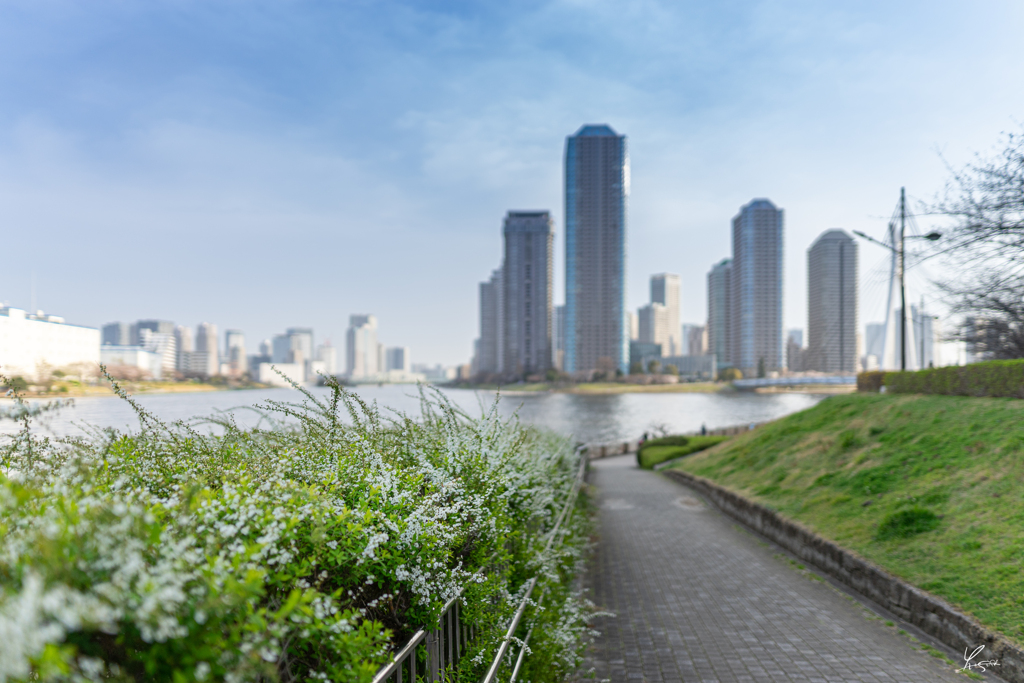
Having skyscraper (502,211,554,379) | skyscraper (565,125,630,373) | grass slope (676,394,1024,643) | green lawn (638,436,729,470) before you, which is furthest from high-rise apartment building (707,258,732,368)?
grass slope (676,394,1024,643)

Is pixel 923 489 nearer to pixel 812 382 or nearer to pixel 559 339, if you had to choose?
pixel 812 382

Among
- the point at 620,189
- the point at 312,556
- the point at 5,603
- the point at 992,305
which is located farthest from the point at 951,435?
the point at 620,189

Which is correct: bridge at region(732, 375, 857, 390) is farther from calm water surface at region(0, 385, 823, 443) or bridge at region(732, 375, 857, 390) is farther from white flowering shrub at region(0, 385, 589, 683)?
white flowering shrub at region(0, 385, 589, 683)

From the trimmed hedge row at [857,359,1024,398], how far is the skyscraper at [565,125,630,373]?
125m

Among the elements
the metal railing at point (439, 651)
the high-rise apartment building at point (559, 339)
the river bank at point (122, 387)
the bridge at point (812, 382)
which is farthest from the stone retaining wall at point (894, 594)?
the high-rise apartment building at point (559, 339)

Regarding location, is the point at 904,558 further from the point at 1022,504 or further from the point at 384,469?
the point at 384,469

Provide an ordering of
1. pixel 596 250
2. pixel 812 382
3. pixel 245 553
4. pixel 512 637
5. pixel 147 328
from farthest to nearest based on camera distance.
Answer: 1. pixel 596 250
2. pixel 812 382
3. pixel 147 328
4. pixel 512 637
5. pixel 245 553

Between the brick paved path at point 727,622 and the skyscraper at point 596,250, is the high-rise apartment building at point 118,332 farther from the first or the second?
the skyscraper at point 596,250

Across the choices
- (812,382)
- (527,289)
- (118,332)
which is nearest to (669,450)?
(118,332)

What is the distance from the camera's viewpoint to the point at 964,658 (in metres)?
5.18

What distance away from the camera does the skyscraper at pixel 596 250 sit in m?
155

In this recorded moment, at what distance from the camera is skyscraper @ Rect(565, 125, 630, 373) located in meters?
155

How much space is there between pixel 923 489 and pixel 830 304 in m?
112

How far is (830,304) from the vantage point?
105 meters
